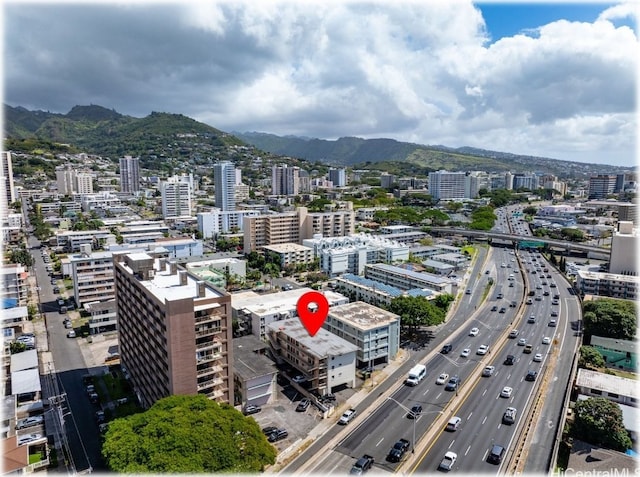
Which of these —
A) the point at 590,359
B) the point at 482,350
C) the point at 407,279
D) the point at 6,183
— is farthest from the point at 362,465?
the point at 6,183

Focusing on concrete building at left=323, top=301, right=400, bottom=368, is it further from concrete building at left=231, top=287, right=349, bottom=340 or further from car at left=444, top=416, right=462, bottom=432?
car at left=444, top=416, right=462, bottom=432

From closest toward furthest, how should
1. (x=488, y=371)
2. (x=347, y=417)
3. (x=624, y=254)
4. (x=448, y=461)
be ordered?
(x=448, y=461), (x=347, y=417), (x=488, y=371), (x=624, y=254)

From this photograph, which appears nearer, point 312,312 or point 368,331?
point 368,331

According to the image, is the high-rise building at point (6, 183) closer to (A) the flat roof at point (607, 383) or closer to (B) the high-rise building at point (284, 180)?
(B) the high-rise building at point (284, 180)

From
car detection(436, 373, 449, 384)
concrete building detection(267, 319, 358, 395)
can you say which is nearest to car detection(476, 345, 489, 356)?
car detection(436, 373, 449, 384)

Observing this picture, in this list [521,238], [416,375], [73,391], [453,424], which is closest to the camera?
[453,424]

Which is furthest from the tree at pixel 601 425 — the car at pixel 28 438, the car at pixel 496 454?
the car at pixel 28 438

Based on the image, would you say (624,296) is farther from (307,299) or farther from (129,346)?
(129,346)

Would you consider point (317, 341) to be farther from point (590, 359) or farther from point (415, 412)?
point (590, 359)
